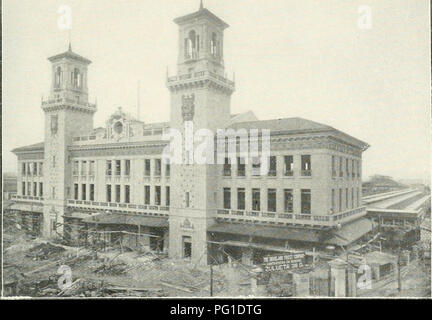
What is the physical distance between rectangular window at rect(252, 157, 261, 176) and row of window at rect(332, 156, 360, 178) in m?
4.99

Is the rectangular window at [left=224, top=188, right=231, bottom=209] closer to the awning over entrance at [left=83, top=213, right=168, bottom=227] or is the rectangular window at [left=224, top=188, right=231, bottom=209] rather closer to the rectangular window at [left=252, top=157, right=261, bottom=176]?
the rectangular window at [left=252, top=157, right=261, bottom=176]

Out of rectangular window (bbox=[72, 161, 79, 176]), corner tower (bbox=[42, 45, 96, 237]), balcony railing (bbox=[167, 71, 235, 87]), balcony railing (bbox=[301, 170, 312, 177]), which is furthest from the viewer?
rectangular window (bbox=[72, 161, 79, 176])

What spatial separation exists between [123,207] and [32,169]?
488 inches

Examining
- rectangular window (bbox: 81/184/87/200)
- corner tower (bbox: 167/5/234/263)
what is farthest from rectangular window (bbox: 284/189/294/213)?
rectangular window (bbox: 81/184/87/200)

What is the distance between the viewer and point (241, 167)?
26.6 metres

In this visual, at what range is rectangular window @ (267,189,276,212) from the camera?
25.3m

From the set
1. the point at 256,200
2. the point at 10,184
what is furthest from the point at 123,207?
the point at 256,200

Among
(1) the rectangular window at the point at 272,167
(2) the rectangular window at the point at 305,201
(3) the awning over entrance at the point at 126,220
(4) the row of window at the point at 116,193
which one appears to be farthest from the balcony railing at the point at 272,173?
(4) the row of window at the point at 116,193

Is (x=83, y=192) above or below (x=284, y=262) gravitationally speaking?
above

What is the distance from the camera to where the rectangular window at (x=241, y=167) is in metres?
26.4

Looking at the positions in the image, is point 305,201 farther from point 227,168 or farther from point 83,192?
point 83,192

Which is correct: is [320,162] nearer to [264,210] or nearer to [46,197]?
[264,210]

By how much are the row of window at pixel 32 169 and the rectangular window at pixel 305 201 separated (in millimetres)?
26890

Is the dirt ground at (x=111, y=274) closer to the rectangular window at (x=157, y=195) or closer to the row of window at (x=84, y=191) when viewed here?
the rectangular window at (x=157, y=195)
